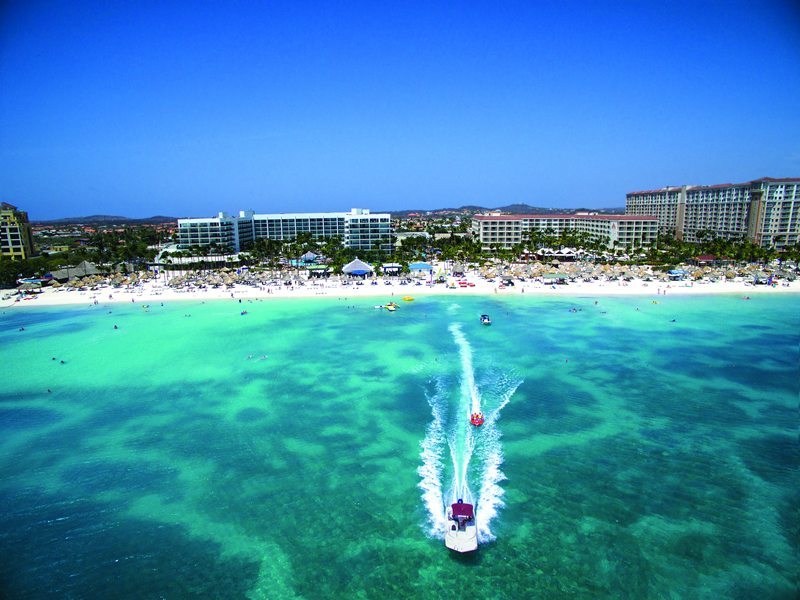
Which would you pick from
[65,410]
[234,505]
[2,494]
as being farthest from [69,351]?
[234,505]

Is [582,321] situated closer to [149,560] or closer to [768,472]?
[768,472]

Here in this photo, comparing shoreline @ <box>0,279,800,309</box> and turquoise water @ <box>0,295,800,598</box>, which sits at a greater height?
shoreline @ <box>0,279,800,309</box>

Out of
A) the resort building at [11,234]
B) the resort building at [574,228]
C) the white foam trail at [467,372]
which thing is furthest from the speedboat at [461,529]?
the resort building at [11,234]

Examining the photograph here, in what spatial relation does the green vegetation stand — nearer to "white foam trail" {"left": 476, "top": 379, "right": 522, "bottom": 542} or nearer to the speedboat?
"white foam trail" {"left": 476, "top": 379, "right": 522, "bottom": 542}

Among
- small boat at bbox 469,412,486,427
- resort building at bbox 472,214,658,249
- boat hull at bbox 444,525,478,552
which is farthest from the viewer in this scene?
resort building at bbox 472,214,658,249

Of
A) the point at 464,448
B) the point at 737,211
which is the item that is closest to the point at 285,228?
the point at 737,211

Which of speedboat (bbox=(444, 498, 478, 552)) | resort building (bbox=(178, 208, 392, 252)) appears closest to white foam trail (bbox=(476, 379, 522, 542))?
speedboat (bbox=(444, 498, 478, 552))
